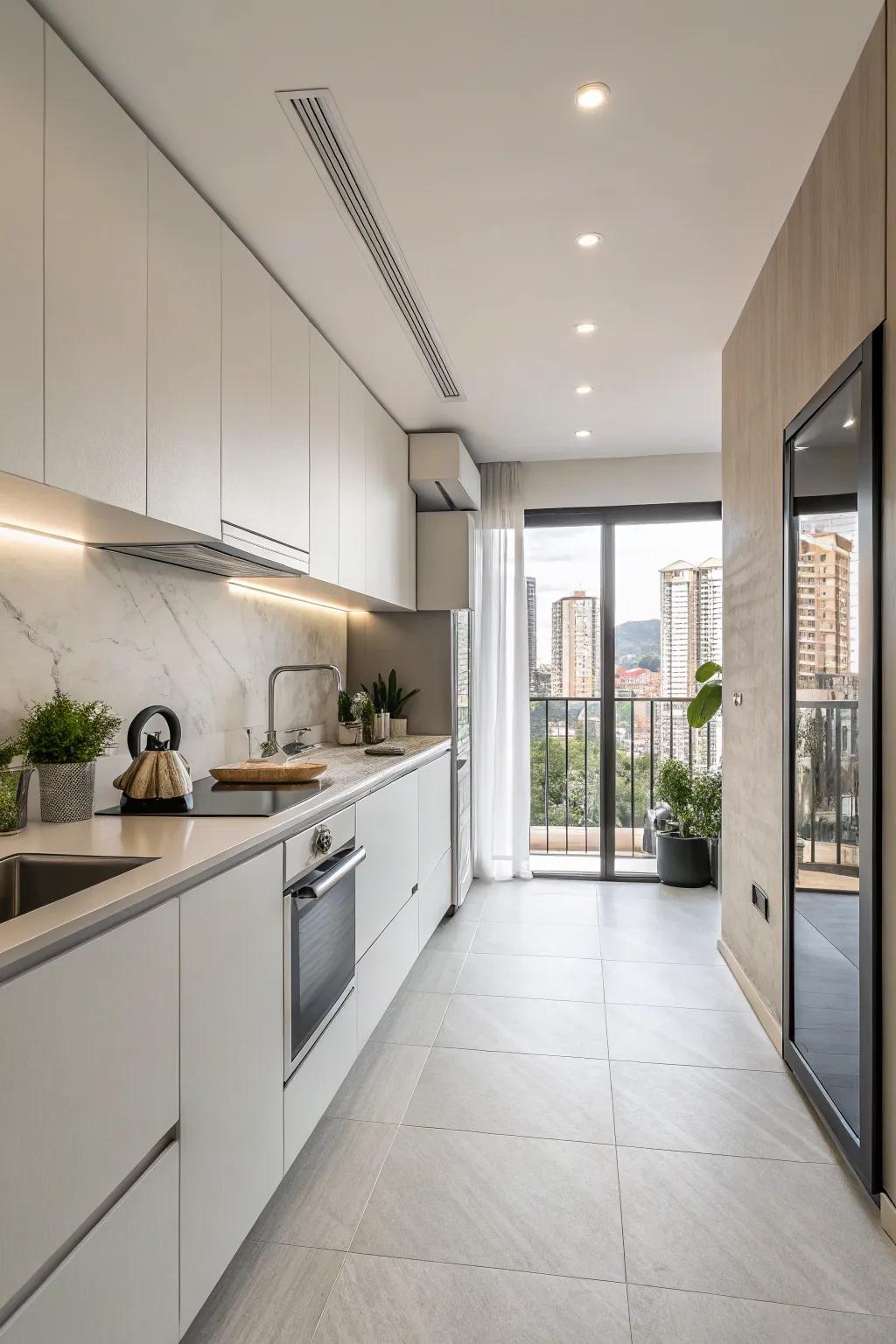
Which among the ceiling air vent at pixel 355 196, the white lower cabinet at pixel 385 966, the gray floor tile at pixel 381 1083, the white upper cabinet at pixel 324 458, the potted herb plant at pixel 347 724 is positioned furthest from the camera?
the potted herb plant at pixel 347 724

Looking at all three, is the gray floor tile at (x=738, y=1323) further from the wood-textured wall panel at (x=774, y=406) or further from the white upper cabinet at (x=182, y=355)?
the white upper cabinet at (x=182, y=355)

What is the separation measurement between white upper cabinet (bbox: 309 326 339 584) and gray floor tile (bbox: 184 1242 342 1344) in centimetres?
197

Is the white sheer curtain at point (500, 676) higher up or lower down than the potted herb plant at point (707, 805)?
higher up

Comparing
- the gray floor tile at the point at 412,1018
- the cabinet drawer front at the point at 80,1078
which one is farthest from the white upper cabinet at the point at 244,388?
the gray floor tile at the point at 412,1018

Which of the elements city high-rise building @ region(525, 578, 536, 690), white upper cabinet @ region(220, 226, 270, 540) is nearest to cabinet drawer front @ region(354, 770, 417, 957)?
white upper cabinet @ region(220, 226, 270, 540)

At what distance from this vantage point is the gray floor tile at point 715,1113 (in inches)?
83.1

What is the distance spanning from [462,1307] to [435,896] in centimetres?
218

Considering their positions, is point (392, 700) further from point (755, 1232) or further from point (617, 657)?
point (755, 1232)

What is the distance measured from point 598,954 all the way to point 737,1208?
1727 mm

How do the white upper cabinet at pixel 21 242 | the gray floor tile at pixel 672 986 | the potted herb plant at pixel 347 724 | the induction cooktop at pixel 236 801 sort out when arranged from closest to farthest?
1. the white upper cabinet at pixel 21 242
2. the induction cooktop at pixel 236 801
3. the gray floor tile at pixel 672 986
4. the potted herb plant at pixel 347 724

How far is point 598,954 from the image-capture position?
3.58m

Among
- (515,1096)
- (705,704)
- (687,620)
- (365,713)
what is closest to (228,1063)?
(515,1096)

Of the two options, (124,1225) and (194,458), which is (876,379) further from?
(124,1225)

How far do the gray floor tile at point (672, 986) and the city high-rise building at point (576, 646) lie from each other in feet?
6.56
